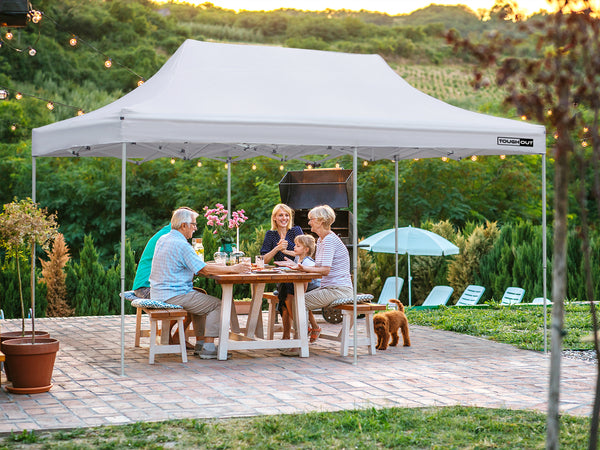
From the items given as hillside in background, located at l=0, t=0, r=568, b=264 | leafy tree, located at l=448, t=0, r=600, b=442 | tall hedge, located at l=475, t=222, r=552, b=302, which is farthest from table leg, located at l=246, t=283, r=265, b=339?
hillside in background, located at l=0, t=0, r=568, b=264

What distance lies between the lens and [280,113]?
720cm

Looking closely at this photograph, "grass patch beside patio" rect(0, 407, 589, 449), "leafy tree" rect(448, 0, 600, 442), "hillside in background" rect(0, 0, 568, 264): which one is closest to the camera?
"leafy tree" rect(448, 0, 600, 442)

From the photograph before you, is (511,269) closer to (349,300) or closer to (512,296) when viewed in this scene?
(512,296)

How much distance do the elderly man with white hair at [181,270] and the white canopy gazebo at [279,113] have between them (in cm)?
55

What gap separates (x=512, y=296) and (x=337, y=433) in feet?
27.1

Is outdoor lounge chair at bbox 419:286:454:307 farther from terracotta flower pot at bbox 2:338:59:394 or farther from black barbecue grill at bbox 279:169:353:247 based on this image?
terracotta flower pot at bbox 2:338:59:394

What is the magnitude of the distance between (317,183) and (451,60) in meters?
46.6

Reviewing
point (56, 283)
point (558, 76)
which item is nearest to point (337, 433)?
point (558, 76)

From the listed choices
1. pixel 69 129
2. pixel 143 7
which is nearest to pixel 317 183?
pixel 69 129

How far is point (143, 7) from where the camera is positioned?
34125mm

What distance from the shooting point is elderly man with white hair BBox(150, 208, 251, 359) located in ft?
23.7

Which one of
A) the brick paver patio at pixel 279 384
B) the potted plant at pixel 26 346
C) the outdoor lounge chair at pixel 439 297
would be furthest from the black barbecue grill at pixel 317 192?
the potted plant at pixel 26 346

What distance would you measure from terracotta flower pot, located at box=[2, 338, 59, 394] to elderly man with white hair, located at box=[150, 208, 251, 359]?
1.52 metres

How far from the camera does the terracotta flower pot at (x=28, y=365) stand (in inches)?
231
